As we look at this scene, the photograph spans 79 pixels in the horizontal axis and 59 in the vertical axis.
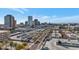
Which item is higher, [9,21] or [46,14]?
[46,14]

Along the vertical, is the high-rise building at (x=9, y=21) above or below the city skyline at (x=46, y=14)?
below

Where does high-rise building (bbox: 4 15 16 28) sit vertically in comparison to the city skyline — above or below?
below

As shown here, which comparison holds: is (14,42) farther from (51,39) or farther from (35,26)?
(51,39)
